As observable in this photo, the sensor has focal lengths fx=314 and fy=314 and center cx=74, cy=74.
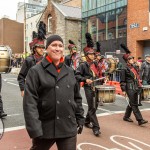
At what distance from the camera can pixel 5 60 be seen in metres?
5.14

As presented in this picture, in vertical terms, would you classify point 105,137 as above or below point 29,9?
below

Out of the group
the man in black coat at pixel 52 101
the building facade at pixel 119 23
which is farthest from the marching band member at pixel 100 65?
the building facade at pixel 119 23

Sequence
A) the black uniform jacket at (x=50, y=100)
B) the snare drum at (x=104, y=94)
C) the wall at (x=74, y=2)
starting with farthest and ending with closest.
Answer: the wall at (x=74, y=2), the snare drum at (x=104, y=94), the black uniform jacket at (x=50, y=100)

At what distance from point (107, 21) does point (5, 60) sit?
892 inches

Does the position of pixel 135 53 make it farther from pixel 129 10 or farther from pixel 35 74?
pixel 35 74

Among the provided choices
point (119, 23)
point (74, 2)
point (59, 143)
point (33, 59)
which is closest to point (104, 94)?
point (33, 59)

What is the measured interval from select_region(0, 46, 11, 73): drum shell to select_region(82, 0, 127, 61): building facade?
19.7 m

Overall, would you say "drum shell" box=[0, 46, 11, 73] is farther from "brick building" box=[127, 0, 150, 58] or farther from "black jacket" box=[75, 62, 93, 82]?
"brick building" box=[127, 0, 150, 58]

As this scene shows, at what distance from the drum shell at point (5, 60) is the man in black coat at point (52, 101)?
176 centimetres

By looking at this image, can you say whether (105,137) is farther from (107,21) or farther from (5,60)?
(107,21)

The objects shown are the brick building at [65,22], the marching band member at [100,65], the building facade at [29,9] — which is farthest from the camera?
the building facade at [29,9]

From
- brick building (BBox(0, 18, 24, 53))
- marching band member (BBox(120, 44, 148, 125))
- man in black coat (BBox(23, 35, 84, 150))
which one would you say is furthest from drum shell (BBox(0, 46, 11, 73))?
brick building (BBox(0, 18, 24, 53))

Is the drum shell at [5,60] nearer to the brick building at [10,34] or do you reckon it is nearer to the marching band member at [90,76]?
the marching band member at [90,76]

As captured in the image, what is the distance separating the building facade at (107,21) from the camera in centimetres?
2478
